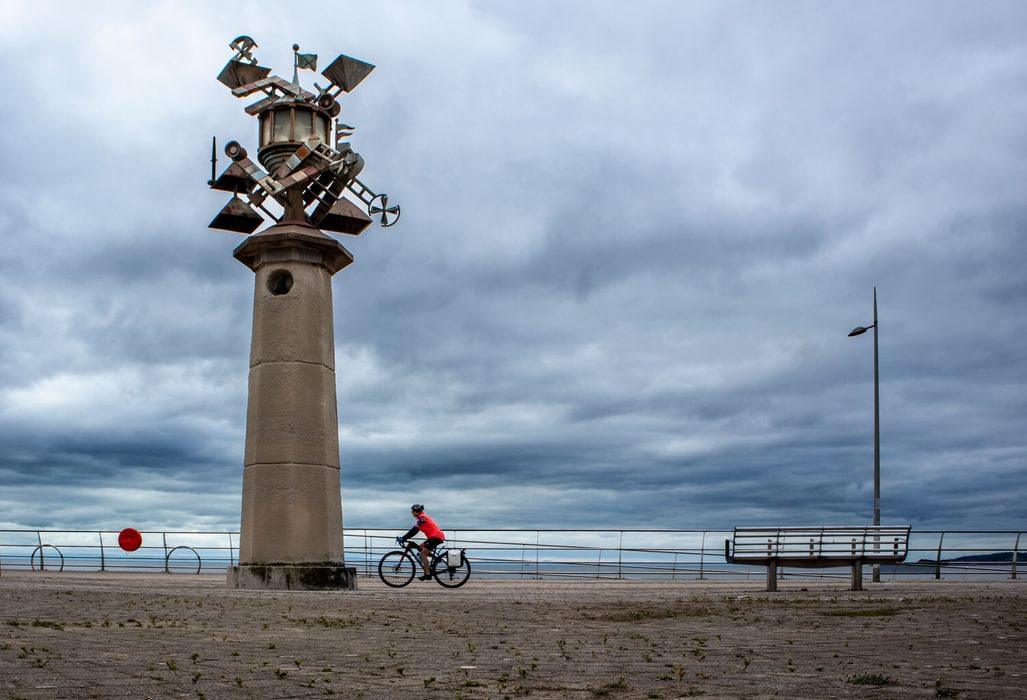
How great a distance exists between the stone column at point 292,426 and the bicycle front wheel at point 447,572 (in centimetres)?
177

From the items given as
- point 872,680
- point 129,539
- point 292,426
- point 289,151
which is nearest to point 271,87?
point 289,151

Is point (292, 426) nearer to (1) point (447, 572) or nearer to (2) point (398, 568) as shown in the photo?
(2) point (398, 568)

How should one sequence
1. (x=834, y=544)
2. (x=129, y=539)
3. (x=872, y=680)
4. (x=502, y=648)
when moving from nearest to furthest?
(x=872, y=680) < (x=502, y=648) < (x=834, y=544) < (x=129, y=539)

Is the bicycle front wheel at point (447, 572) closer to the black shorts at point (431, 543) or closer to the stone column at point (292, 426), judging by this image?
the black shorts at point (431, 543)

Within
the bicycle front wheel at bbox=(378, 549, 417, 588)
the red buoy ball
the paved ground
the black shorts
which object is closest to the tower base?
the bicycle front wheel at bbox=(378, 549, 417, 588)

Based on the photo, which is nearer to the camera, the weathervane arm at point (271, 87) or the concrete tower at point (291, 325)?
the concrete tower at point (291, 325)

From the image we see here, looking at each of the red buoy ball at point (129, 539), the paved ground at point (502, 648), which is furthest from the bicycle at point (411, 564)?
the red buoy ball at point (129, 539)

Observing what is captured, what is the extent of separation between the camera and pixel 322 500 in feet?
66.4

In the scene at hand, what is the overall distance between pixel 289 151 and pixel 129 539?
43.5ft

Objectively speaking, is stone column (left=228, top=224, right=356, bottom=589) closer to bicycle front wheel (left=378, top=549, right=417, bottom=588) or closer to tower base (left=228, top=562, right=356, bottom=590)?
tower base (left=228, top=562, right=356, bottom=590)

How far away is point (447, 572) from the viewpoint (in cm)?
2175

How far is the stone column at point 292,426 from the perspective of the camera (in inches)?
783

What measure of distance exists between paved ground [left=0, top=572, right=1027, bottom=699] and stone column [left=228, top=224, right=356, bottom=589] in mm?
Result: 3938

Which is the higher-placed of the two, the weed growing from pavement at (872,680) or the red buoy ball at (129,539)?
the weed growing from pavement at (872,680)
